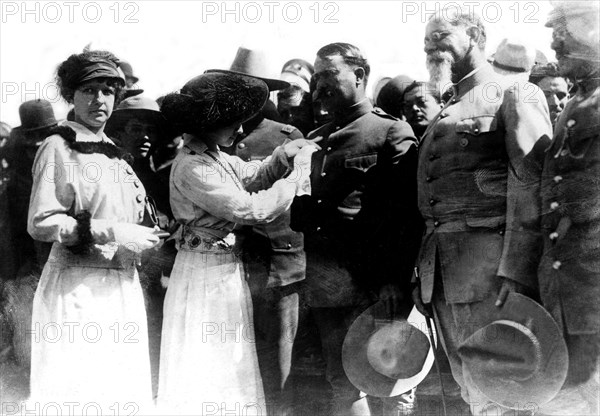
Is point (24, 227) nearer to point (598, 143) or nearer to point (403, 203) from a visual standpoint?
point (403, 203)

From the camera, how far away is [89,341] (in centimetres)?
514

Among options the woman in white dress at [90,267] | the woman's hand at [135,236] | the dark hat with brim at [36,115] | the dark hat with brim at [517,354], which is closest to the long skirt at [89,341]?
the woman in white dress at [90,267]

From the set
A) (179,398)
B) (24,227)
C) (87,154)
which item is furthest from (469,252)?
(24,227)

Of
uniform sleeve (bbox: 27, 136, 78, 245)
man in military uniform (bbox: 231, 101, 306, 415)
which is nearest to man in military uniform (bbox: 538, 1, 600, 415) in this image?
man in military uniform (bbox: 231, 101, 306, 415)

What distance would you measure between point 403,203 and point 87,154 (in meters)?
1.79

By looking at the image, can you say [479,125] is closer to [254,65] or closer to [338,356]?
[254,65]

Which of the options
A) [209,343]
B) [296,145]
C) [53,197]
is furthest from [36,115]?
[209,343]

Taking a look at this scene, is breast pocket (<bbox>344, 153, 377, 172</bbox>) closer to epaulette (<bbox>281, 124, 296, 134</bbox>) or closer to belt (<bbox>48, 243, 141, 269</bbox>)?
epaulette (<bbox>281, 124, 296, 134</bbox>)

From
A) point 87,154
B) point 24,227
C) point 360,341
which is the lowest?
point 360,341

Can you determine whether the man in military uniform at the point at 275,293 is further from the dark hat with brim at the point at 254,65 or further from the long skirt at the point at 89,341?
the dark hat with brim at the point at 254,65

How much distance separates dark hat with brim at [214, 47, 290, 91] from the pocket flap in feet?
3.73

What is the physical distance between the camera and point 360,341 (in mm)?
5105

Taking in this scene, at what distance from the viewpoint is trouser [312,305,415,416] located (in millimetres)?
5168

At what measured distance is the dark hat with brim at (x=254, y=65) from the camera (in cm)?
537
